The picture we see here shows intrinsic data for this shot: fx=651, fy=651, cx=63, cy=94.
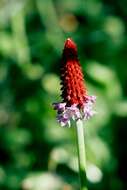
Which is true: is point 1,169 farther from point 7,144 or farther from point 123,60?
point 123,60

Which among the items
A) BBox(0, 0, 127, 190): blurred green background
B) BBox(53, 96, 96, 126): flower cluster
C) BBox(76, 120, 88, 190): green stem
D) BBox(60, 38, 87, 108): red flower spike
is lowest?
BBox(76, 120, 88, 190): green stem

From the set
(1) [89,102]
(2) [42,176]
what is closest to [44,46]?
(2) [42,176]

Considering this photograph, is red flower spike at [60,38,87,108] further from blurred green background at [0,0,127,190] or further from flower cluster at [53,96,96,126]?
blurred green background at [0,0,127,190]

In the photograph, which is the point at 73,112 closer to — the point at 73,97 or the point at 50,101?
the point at 73,97

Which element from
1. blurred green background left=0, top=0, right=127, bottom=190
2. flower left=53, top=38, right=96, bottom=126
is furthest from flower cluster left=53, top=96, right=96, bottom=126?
blurred green background left=0, top=0, right=127, bottom=190

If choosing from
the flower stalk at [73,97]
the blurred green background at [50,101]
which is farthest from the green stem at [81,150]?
the blurred green background at [50,101]

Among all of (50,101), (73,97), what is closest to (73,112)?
(73,97)
